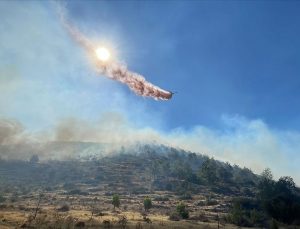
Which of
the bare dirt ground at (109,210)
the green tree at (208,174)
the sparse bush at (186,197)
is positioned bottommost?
the bare dirt ground at (109,210)

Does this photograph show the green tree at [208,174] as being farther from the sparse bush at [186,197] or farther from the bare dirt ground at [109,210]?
the sparse bush at [186,197]

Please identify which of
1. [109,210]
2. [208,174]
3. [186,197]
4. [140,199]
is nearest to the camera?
[109,210]

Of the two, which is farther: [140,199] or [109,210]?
[140,199]

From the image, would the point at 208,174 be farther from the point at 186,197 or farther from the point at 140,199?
the point at 140,199

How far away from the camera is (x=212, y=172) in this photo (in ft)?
569

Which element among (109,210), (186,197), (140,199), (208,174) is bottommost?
(109,210)

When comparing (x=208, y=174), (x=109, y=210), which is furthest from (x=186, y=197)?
(x=109, y=210)

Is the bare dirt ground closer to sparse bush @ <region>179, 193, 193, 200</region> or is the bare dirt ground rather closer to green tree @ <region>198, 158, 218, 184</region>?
sparse bush @ <region>179, 193, 193, 200</region>

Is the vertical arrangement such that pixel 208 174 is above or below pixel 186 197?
above

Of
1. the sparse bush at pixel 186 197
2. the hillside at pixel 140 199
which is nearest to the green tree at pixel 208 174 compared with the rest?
the hillside at pixel 140 199

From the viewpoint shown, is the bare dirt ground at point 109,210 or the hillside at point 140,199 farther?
the hillside at point 140,199

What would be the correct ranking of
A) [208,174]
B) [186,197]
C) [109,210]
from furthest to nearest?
[208,174], [186,197], [109,210]

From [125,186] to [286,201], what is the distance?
83.1 metres

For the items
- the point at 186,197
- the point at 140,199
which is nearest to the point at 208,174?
the point at 186,197
